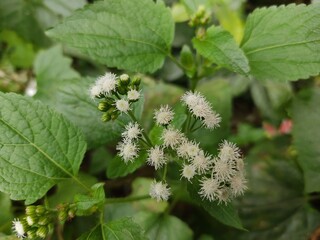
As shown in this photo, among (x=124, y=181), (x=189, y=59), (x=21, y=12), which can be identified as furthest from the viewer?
(x=21, y=12)

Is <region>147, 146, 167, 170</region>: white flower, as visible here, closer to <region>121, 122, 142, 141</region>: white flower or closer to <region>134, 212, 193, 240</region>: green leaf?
<region>121, 122, 142, 141</region>: white flower

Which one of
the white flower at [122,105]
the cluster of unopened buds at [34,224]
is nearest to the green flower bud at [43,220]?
the cluster of unopened buds at [34,224]

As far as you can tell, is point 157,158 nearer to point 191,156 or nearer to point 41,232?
point 191,156

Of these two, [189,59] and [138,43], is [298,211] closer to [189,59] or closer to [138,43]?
[189,59]

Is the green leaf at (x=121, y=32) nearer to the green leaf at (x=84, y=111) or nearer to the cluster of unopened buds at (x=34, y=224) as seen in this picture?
the green leaf at (x=84, y=111)

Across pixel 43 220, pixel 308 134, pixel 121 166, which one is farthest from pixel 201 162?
pixel 308 134

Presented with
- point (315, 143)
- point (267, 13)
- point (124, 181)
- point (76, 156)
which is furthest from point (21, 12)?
point (315, 143)
